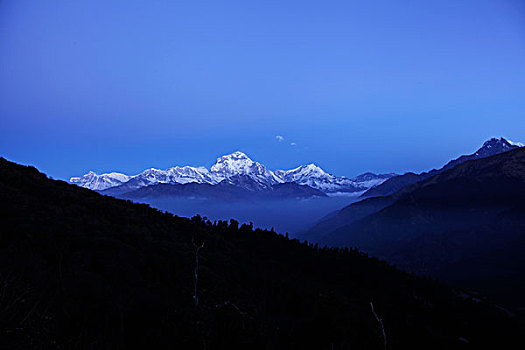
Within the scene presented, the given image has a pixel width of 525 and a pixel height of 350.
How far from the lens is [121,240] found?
1959 inches

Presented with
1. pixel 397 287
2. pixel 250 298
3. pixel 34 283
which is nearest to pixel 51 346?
pixel 34 283

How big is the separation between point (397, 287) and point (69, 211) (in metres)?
130

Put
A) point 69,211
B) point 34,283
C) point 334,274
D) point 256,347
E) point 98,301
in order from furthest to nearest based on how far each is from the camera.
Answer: point 334,274 → point 69,211 → point 98,301 → point 34,283 → point 256,347

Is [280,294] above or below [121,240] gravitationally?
below

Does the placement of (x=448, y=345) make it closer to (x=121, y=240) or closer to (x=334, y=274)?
(x=334, y=274)

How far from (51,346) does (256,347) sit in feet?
43.9

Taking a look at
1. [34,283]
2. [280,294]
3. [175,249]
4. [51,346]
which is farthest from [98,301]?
[280,294]

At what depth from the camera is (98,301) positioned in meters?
26.3

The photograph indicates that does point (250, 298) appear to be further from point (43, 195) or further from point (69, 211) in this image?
point (43, 195)

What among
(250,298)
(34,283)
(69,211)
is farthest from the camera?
(69,211)

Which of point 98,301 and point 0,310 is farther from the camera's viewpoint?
point 98,301

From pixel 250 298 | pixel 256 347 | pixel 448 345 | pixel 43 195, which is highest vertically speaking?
pixel 43 195

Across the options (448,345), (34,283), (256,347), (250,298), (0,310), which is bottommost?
(448,345)

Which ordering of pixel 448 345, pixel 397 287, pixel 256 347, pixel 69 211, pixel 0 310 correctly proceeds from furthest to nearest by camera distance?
pixel 397 287
pixel 448 345
pixel 69 211
pixel 256 347
pixel 0 310
